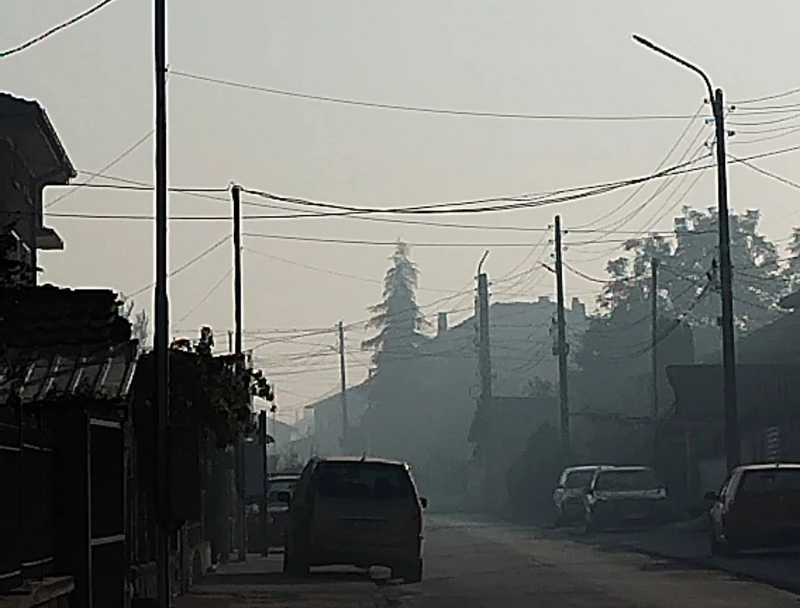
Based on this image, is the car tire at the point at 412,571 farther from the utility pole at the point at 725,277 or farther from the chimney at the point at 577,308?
the chimney at the point at 577,308

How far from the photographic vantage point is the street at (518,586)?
24.0 meters

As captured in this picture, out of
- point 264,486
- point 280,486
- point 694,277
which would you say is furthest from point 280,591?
point 694,277

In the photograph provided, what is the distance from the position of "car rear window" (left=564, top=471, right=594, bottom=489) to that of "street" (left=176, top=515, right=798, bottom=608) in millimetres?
16245

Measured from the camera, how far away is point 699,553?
120 feet

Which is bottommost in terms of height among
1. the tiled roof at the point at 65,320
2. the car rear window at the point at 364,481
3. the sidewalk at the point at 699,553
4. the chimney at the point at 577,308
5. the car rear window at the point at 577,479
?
the sidewalk at the point at 699,553

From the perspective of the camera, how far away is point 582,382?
10775cm

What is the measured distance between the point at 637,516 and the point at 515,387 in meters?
93.6

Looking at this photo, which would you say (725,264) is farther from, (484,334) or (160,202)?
(484,334)

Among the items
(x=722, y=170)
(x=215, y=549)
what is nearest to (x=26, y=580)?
(x=215, y=549)

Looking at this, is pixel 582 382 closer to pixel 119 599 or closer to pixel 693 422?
pixel 693 422

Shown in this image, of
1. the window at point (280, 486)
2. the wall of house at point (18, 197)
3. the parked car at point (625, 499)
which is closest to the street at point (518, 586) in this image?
the window at point (280, 486)

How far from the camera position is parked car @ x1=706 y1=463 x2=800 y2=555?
3366 centimetres

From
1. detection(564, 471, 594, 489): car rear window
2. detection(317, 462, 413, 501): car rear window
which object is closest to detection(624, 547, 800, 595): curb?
detection(317, 462, 413, 501): car rear window

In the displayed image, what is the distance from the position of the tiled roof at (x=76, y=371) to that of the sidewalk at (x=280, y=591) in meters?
6.80
